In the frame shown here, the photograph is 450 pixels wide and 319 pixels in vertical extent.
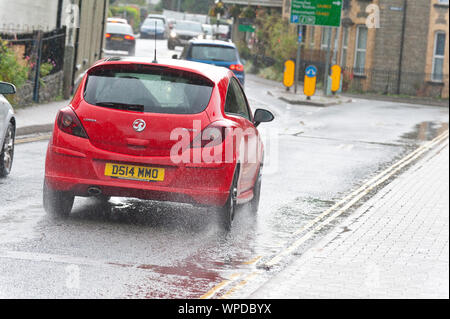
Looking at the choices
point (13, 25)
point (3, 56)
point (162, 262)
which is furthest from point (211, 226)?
point (13, 25)

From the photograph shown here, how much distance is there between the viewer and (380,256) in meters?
8.30

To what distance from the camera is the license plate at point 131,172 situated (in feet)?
29.1

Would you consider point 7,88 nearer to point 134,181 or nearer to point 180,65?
point 180,65

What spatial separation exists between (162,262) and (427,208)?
464 cm

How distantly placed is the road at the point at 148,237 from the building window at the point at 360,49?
3106 centimetres

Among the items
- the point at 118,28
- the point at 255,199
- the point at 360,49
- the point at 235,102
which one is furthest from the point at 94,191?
the point at 118,28

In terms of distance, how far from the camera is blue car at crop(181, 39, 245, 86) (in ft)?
94.0

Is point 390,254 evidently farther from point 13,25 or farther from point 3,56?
point 13,25

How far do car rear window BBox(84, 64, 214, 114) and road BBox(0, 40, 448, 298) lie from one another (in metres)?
1.13

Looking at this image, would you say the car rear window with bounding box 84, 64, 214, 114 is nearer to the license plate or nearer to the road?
the license plate

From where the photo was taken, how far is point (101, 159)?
29.2 feet

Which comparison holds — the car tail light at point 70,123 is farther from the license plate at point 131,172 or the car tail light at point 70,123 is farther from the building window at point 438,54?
the building window at point 438,54

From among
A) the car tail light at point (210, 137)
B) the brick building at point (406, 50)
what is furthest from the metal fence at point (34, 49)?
the brick building at point (406, 50)

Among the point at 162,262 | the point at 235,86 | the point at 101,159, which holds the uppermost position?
the point at 235,86
